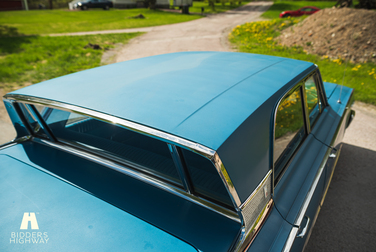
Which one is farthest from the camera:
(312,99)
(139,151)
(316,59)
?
(316,59)

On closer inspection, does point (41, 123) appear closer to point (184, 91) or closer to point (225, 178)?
point (184, 91)

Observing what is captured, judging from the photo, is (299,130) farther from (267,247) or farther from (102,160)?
(102,160)

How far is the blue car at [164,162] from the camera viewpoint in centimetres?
113

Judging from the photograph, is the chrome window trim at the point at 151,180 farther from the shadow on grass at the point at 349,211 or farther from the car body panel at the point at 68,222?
the shadow on grass at the point at 349,211

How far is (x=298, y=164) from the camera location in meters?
1.74

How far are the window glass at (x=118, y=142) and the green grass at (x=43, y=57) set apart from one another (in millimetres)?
5487

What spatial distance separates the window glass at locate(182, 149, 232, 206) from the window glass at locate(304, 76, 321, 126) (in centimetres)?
130

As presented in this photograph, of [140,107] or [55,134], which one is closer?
[140,107]

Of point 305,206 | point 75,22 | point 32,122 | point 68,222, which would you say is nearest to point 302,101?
point 305,206

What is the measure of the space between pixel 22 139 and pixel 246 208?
1.79 meters

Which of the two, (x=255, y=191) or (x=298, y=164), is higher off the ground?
(x=255, y=191)

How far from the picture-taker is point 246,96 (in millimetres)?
1452

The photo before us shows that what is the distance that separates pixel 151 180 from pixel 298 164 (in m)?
1.06

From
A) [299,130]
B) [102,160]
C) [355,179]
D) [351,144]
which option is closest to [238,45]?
[351,144]
